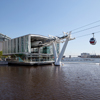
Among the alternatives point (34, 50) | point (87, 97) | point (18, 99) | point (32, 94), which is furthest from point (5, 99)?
point (34, 50)

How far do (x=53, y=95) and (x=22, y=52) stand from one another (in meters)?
33.7

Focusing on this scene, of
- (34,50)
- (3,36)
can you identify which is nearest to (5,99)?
(34,50)

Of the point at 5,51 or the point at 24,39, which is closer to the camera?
the point at 24,39

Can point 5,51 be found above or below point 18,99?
above

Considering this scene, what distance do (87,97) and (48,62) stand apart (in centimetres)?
3313

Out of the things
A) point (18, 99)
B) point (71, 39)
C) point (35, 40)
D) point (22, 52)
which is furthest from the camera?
point (35, 40)

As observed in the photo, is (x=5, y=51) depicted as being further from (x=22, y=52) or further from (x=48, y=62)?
(x=48, y=62)

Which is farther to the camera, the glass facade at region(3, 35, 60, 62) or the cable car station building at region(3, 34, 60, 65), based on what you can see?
the glass facade at region(3, 35, 60, 62)

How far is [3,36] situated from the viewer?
80500 millimetres

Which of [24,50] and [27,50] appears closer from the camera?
[27,50]

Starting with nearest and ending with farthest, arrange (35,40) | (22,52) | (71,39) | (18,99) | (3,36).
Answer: (18,99) < (71,39) < (22,52) < (35,40) < (3,36)

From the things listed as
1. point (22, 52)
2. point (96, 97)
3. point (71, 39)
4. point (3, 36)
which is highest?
point (3, 36)

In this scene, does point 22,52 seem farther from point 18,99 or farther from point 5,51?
point 18,99

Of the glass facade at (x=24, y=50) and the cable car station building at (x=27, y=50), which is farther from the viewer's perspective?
the glass facade at (x=24, y=50)
